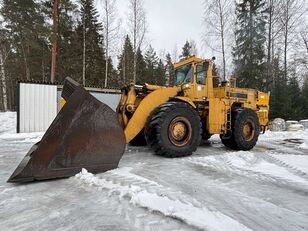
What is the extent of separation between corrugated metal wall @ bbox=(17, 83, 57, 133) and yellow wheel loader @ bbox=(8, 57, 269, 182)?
21.8 ft

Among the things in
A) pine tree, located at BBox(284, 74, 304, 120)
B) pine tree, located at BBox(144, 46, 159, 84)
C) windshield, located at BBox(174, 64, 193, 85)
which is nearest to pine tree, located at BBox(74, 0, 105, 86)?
pine tree, located at BBox(144, 46, 159, 84)

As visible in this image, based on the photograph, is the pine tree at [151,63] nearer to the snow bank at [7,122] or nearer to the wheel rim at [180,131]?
the snow bank at [7,122]

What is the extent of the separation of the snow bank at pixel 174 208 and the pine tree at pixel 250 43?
60.4 feet

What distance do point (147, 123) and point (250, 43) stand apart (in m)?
18.0

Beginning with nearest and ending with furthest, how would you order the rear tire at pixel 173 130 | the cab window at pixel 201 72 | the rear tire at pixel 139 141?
1. the rear tire at pixel 173 130
2. the cab window at pixel 201 72
3. the rear tire at pixel 139 141

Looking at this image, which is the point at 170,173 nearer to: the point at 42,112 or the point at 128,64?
the point at 42,112

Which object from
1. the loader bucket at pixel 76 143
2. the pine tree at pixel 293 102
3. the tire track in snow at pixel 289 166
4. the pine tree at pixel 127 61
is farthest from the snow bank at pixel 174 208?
the pine tree at pixel 127 61

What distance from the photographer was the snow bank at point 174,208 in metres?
2.11

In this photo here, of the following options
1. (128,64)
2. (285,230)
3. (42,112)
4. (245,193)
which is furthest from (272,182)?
(128,64)

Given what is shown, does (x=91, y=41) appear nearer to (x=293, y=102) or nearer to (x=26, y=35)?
(x=26, y=35)

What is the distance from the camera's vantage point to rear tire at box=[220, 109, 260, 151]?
20.7ft

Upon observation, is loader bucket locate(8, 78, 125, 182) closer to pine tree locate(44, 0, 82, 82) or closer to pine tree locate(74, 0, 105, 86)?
pine tree locate(74, 0, 105, 86)

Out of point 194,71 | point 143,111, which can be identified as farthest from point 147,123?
point 194,71

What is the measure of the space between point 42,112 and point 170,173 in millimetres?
9284
